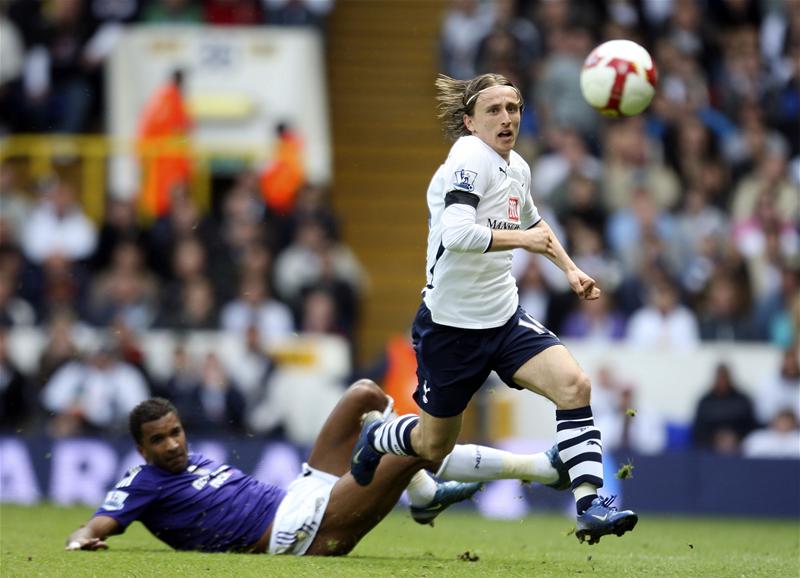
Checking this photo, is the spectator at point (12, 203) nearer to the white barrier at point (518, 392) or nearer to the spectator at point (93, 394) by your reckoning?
the white barrier at point (518, 392)

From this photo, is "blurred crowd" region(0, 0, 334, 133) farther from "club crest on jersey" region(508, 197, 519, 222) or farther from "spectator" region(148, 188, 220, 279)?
"club crest on jersey" region(508, 197, 519, 222)

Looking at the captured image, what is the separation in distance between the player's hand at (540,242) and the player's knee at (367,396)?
157 cm

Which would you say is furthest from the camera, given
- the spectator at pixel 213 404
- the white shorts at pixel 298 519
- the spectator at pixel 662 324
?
the spectator at pixel 662 324

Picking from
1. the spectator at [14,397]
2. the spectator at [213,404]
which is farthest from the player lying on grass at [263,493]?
the spectator at [14,397]

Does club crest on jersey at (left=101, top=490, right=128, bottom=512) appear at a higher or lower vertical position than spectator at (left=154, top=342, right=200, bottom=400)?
higher

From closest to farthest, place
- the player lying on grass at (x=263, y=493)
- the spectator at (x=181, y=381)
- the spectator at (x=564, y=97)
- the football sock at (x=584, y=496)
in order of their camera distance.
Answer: the football sock at (x=584, y=496) < the player lying on grass at (x=263, y=493) < the spectator at (x=181, y=381) < the spectator at (x=564, y=97)

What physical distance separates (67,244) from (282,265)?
2.10 metres

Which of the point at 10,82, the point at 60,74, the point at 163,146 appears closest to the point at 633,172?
the point at 163,146

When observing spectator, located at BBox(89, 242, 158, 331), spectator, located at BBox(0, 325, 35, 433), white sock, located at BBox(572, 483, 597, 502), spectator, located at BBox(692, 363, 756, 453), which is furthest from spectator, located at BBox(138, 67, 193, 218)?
white sock, located at BBox(572, 483, 597, 502)

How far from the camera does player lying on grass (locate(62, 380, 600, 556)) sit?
802cm

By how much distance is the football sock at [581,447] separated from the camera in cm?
741

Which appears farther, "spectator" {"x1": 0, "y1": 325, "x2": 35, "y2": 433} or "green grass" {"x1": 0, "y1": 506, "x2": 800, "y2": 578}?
"spectator" {"x1": 0, "y1": 325, "x2": 35, "y2": 433}

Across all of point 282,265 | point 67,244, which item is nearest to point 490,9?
point 282,265

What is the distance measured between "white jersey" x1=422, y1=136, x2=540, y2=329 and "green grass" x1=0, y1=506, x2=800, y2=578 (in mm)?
1260
